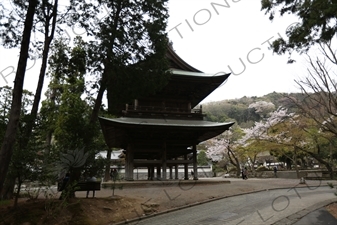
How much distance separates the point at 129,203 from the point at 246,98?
121 m

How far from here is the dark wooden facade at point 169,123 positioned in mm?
16484

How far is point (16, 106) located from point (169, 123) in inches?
399

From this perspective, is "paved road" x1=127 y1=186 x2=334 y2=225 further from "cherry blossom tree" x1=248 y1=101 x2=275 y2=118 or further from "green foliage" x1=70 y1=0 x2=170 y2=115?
"cherry blossom tree" x1=248 y1=101 x2=275 y2=118

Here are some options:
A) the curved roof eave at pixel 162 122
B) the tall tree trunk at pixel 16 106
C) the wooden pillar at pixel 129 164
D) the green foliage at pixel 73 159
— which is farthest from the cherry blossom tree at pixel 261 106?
the tall tree trunk at pixel 16 106

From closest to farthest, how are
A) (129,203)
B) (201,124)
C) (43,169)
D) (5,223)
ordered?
(5,223) → (43,169) → (129,203) → (201,124)

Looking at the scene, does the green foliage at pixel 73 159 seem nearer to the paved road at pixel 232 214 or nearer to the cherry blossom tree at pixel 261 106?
the paved road at pixel 232 214

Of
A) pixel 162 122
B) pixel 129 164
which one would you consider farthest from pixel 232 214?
pixel 129 164

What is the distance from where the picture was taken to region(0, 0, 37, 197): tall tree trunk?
22.9 ft

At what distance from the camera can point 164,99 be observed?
61.4ft

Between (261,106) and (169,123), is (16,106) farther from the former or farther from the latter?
(261,106)

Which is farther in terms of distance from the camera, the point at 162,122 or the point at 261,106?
the point at 261,106

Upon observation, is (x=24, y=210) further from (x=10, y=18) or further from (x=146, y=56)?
(x=146, y=56)

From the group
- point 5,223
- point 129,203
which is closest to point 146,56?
point 129,203

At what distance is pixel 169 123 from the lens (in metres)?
16.6
